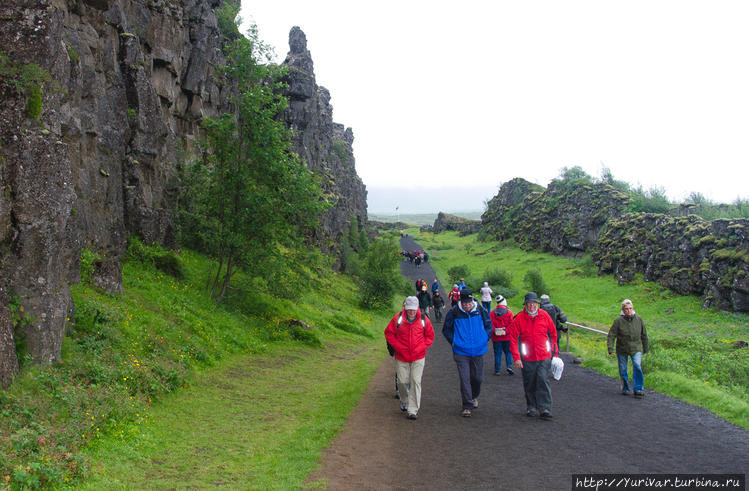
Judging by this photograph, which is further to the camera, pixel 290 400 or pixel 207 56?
pixel 207 56

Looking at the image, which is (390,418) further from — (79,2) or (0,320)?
(79,2)

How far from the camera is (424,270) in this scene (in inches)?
2985

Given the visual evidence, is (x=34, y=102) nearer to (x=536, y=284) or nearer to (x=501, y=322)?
(x=501, y=322)

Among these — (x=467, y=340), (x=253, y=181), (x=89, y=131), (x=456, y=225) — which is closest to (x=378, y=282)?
(x=253, y=181)

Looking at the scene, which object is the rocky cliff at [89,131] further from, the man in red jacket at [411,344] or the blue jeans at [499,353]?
the blue jeans at [499,353]

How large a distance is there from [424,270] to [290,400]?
63.9 metres

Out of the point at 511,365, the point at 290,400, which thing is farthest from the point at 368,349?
the point at 290,400

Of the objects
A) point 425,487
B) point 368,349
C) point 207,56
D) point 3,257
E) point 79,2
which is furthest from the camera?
point 207,56

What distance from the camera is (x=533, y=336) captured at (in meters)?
10.2

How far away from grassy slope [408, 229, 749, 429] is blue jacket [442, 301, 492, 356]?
214 inches

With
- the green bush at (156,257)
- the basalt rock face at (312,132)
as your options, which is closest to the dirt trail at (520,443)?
the green bush at (156,257)

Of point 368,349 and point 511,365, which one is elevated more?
point 511,365

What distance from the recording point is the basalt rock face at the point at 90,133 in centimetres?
930

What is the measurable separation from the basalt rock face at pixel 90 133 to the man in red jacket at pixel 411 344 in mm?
7216
